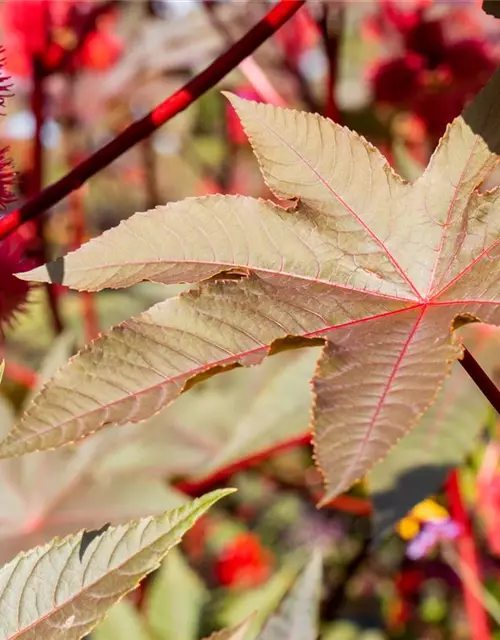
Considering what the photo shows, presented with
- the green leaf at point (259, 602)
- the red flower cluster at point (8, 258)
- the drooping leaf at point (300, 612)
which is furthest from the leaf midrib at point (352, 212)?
the green leaf at point (259, 602)

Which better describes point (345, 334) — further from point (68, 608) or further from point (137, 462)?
point (137, 462)

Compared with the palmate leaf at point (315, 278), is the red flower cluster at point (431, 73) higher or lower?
higher

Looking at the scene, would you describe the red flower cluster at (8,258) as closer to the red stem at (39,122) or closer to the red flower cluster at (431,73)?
the red stem at (39,122)

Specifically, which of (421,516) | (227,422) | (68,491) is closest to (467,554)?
(421,516)

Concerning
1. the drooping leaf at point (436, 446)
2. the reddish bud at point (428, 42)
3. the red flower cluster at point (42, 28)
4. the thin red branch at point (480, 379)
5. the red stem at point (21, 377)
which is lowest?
the drooping leaf at point (436, 446)

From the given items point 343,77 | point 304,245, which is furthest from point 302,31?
point 304,245

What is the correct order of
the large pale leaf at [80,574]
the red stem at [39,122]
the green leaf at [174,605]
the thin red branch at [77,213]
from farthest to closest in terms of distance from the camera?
1. the thin red branch at [77,213]
2. the green leaf at [174,605]
3. the red stem at [39,122]
4. the large pale leaf at [80,574]

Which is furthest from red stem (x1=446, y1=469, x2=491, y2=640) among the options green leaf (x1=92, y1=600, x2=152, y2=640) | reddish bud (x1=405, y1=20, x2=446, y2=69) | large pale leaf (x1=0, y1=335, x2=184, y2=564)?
reddish bud (x1=405, y1=20, x2=446, y2=69)
